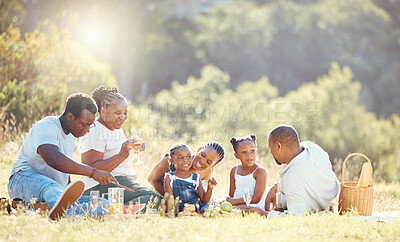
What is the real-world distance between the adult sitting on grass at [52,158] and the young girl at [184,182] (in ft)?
2.62

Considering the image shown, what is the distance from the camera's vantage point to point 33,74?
12922 mm

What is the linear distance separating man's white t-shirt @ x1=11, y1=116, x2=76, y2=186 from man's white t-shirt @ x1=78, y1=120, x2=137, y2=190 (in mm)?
219

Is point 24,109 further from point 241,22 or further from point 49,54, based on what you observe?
point 241,22

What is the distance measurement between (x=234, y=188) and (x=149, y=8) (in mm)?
37707

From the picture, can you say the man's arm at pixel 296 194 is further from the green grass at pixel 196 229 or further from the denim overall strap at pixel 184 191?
the denim overall strap at pixel 184 191

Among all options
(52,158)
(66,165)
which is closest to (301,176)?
(66,165)

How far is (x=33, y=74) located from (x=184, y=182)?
8.32 m

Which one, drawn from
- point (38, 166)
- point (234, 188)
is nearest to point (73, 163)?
point (38, 166)

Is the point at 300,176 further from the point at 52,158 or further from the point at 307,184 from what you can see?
the point at 52,158

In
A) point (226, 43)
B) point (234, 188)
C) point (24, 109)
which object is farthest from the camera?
point (226, 43)

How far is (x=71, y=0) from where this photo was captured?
2191 centimetres

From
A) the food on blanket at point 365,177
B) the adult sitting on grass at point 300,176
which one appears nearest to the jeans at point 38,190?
the adult sitting on grass at point 300,176

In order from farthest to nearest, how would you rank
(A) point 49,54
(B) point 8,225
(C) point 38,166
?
1. (A) point 49,54
2. (C) point 38,166
3. (B) point 8,225

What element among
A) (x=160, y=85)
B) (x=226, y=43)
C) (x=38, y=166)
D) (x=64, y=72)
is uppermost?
(x=226, y=43)
